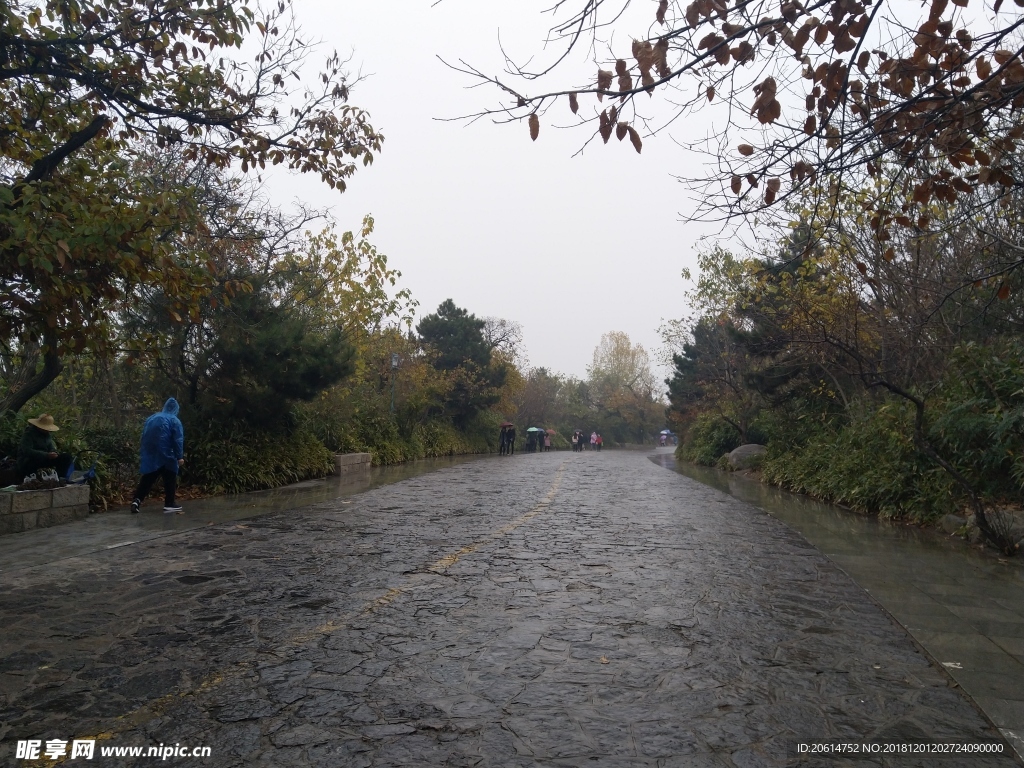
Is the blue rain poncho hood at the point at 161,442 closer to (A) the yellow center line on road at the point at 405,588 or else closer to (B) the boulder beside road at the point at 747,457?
(A) the yellow center line on road at the point at 405,588

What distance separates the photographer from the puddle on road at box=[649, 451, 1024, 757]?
4.88 m

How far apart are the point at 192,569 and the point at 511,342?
163ft

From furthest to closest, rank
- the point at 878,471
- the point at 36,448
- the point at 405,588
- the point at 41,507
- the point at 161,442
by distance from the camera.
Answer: the point at 878,471
the point at 161,442
the point at 36,448
the point at 41,507
the point at 405,588

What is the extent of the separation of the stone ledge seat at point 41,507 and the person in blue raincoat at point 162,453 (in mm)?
873

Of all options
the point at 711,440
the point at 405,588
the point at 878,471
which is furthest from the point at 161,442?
the point at 711,440

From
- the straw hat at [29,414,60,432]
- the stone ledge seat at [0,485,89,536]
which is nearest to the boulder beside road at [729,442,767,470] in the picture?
the stone ledge seat at [0,485,89,536]

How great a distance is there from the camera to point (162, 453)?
41.2 ft

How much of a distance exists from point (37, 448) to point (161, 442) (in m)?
1.75

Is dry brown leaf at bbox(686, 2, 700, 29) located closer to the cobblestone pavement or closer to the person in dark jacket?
the cobblestone pavement

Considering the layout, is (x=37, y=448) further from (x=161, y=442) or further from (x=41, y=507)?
(x=161, y=442)

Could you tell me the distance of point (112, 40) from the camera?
9078mm

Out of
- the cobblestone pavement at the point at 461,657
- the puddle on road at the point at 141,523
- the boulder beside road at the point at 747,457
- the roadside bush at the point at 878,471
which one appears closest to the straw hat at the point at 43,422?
the puddle on road at the point at 141,523

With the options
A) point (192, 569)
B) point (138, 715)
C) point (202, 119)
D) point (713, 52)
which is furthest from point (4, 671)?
point (202, 119)

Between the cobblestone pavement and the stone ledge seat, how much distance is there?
2365 millimetres
